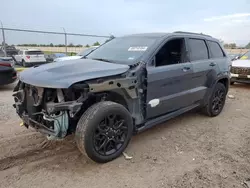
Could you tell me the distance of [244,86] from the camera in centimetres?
911

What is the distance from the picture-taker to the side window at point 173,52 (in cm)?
389

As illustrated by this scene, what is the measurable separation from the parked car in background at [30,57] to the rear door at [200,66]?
14449 millimetres

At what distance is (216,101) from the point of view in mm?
5051

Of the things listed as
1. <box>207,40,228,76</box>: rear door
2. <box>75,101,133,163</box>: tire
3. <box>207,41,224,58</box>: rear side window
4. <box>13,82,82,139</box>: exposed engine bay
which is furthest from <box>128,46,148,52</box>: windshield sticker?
<box>207,41,224,58</box>: rear side window

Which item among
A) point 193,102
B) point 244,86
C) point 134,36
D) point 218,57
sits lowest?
point 244,86

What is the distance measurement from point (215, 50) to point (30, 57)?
14445 millimetres

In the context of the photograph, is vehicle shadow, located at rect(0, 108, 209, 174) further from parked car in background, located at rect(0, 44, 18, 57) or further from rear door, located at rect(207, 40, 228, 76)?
parked car in background, located at rect(0, 44, 18, 57)

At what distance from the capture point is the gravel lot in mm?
2701

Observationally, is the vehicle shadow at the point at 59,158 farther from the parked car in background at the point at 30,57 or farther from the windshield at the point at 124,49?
the parked car in background at the point at 30,57

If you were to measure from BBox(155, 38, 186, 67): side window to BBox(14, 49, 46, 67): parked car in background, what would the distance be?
47.4ft

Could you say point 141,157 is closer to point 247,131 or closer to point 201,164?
point 201,164

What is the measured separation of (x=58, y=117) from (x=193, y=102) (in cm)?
269

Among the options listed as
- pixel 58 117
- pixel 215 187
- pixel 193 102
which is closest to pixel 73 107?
pixel 58 117

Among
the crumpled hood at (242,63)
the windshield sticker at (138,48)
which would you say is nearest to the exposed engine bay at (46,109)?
the windshield sticker at (138,48)
